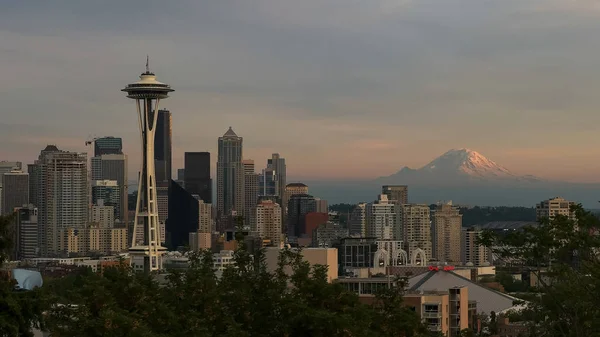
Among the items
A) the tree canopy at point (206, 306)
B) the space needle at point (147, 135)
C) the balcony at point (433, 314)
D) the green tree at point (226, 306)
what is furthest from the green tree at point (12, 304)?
the space needle at point (147, 135)

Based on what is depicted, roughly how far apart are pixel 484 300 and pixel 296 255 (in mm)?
60802

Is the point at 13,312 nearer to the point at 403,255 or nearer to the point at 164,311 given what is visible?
the point at 164,311

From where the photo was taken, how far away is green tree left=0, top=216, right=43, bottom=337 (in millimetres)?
21906

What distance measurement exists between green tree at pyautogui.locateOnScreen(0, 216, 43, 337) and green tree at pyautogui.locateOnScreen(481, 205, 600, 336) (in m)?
10.3

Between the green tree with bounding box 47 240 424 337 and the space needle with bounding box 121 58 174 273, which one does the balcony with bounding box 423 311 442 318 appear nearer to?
the green tree with bounding box 47 240 424 337

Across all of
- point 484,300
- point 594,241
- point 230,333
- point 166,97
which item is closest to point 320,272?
point 230,333

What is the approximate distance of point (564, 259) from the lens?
29594 millimetres

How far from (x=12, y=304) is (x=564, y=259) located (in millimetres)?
13137

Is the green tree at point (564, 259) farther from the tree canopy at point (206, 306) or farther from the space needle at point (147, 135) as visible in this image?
the space needle at point (147, 135)

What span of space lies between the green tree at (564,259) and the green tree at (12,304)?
1028 centimetres

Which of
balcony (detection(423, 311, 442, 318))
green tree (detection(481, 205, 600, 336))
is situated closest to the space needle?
balcony (detection(423, 311, 442, 318))

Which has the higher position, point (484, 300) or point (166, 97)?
point (166, 97)

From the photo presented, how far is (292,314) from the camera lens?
2534cm

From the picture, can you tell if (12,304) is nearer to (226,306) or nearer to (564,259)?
(226,306)
